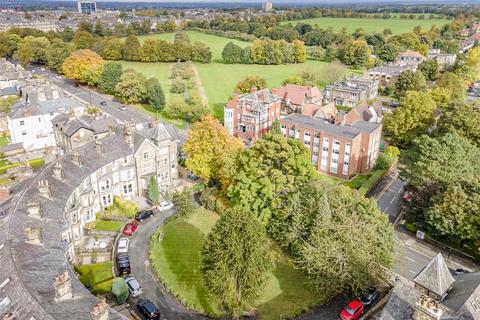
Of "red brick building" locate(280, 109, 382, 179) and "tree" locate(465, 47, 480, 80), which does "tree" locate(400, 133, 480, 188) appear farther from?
"tree" locate(465, 47, 480, 80)

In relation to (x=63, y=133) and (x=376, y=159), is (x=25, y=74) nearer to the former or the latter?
(x=63, y=133)

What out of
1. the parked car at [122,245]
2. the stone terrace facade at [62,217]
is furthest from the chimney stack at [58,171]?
the parked car at [122,245]

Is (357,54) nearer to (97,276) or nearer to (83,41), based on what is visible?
(83,41)

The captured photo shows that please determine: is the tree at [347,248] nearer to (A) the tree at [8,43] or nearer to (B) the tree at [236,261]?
(B) the tree at [236,261]

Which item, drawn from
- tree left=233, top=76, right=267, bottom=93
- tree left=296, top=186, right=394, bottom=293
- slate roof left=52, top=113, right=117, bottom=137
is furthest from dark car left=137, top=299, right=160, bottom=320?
tree left=233, top=76, right=267, bottom=93

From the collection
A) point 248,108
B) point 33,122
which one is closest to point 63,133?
point 33,122

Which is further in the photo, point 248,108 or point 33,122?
point 248,108
